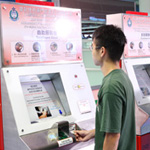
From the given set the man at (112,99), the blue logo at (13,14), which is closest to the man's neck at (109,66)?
the man at (112,99)

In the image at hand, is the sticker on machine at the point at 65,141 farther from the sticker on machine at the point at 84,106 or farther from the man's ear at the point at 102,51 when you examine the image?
the man's ear at the point at 102,51

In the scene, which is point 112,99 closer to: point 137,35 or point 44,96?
point 44,96

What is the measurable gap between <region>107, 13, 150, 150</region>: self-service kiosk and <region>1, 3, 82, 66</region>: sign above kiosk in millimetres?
573

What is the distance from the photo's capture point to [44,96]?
198 cm

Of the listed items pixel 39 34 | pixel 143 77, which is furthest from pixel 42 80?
pixel 143 77

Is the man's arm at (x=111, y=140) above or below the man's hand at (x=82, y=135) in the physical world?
above

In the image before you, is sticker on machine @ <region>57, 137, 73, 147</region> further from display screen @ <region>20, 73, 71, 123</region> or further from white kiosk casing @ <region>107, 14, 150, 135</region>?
white kiosk casing @ <region>107, 14, 150, 135</region>

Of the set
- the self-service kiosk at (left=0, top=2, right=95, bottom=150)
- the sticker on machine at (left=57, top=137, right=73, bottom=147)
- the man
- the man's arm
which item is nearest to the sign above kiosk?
the self-service kiosk at (left=0, top=2, right=95, bottom=150)

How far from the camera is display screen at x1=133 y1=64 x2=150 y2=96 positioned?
2719mm

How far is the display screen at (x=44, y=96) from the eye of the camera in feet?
6.15

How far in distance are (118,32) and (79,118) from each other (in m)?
0.68

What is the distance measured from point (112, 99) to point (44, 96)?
0.69 metres

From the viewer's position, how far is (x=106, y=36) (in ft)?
5.18

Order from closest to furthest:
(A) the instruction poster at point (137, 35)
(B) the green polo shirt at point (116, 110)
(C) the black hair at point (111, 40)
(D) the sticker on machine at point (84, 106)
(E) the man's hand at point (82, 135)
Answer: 1. (B) the green polo shirt at point (116, 110)
2. (C) the black hair at point (111, 40)
3. (E) the man's hand at point (82, 135)
4. (D) the sticker on machine at point (84, 106)
5. (A) the instruction poster at point (137, 35)
